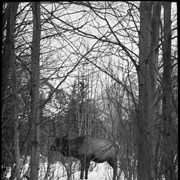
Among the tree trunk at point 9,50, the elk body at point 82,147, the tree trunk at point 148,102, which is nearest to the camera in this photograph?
the tree trunk at point 148,102

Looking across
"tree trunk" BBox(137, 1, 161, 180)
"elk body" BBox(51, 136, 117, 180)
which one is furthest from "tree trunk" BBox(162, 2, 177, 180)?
"elk body" BBox(51, 136, 117, 180)

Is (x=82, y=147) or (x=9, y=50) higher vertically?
(x=9, y=50)

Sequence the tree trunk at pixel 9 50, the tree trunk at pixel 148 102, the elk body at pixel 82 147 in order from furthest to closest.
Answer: the elk body at pixel 82 147, the tree trunk at pixel 9 50, the tree trunk at pixel 148 102

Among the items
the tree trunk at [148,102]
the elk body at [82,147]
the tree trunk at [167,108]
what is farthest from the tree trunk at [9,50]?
the tree trunk at [167,108]

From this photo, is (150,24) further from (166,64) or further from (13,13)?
(13,13)

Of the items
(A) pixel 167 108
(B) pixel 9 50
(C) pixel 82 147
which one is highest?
(B) pixel 9 50

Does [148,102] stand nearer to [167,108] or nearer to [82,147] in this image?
[167,108]

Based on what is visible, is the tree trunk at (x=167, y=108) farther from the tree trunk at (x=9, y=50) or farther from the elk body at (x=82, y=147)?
the tree trunk at (x=9, y=50)

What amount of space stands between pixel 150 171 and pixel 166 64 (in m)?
0.92

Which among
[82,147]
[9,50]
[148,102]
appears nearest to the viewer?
[148,102]

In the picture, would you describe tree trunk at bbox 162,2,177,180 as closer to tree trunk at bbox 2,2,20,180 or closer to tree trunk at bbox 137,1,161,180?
tree trunk at bbox 137,1,161,180

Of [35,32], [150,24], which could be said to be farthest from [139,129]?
[35,32]

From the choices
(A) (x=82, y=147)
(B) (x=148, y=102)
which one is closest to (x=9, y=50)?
(B) (x=148, y=102)

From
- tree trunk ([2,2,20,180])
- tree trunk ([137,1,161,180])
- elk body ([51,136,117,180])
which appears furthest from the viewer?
elk body ([51,136,117,180])
